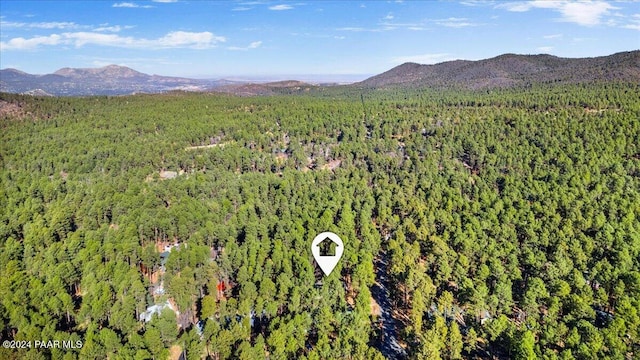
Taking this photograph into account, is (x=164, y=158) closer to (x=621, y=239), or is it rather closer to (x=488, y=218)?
(x=488, y=218)

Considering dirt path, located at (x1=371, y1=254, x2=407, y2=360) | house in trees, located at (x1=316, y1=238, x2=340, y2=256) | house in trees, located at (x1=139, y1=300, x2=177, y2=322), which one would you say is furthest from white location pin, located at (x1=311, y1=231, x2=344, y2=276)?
house in trees, located at (x1=139, y1=300, x2=177, y2=322)

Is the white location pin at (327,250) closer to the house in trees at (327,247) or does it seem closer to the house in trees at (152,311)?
the house in trees at (327,247)

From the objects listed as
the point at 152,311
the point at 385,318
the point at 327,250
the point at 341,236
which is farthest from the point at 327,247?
the point at 152,311

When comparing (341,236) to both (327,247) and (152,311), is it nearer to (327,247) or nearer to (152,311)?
(327,247)

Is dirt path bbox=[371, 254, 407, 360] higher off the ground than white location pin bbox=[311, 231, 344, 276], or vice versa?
white location pin bbox=[311, 231, 344, 276]

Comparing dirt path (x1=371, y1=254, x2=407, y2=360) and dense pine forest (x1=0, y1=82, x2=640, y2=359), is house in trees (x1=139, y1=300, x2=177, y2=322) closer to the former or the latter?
dense pine forest (x1=0, y1=82, x2=640, y2=359)

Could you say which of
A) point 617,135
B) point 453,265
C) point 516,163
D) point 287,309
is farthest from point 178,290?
point 617,135

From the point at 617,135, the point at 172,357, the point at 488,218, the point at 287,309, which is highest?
the point at 617,135
